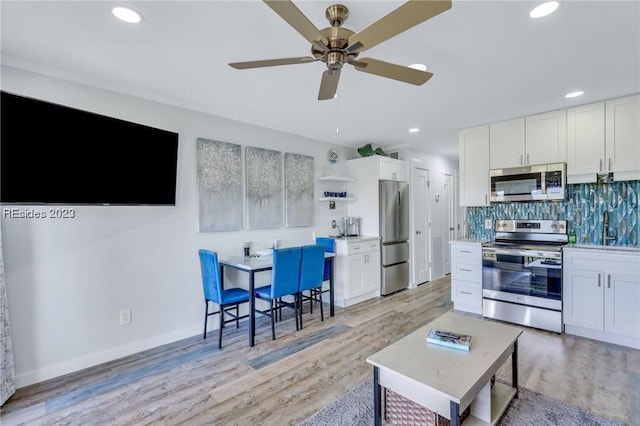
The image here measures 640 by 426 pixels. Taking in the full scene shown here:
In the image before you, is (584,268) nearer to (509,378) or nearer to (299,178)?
(509,378)

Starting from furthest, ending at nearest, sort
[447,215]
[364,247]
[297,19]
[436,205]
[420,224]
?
[447,215]
[436,205]
[420,224]
[364,247]
[297,19]

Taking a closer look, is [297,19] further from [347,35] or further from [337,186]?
[337,186]

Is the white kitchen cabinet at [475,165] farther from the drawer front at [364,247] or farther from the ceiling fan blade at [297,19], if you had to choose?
the ceiling fan blade at [297,19]

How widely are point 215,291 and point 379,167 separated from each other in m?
3.03

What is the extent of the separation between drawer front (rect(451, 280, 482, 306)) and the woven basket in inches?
88.5

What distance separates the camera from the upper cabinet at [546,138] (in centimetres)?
341

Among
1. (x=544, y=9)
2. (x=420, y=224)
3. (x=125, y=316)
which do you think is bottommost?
(x=125, y=316)

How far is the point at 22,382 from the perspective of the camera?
2.31 metres

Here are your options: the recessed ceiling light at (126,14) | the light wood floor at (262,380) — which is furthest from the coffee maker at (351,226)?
the recessed ceiling light at (126,14)

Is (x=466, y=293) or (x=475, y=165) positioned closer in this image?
(x=466, y=293)

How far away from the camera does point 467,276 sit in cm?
389

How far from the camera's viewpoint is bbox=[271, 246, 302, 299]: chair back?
3.08 metres

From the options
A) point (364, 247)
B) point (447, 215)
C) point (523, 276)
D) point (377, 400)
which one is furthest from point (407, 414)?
point (447, 215)

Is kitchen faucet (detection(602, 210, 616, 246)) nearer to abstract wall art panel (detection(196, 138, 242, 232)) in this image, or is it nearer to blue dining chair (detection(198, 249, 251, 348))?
blue dining chair (detection(198, 249, 251, 348))
